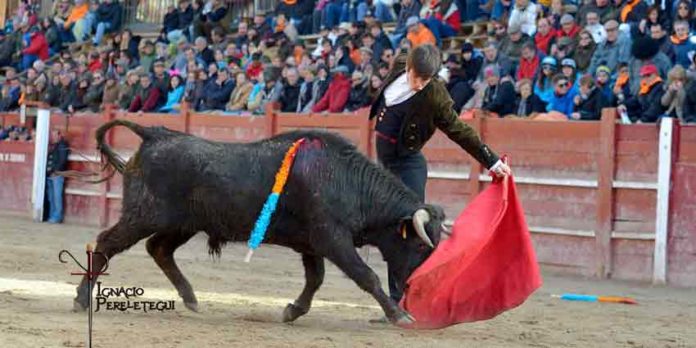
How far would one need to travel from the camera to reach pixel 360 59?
1303 centimetres

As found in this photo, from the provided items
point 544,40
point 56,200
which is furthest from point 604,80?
point 56,200

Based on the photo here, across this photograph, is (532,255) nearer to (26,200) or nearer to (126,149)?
(126,149)

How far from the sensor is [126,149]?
47.2 ft

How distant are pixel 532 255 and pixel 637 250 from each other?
13.4 feet

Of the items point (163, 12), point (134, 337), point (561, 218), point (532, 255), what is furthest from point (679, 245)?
point (163, 12)

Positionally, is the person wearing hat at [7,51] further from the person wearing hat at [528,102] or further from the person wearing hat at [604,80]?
the person wearing hat at [604,80]

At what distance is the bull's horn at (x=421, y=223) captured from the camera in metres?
5.95

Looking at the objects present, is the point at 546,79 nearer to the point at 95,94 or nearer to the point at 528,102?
the point at 528,102

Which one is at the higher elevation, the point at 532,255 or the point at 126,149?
the point at 532,255

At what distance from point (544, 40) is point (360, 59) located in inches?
86.8

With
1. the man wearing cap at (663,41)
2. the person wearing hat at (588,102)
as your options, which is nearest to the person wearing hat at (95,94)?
the person wearing hat at (588,102)

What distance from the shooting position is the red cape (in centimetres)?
591

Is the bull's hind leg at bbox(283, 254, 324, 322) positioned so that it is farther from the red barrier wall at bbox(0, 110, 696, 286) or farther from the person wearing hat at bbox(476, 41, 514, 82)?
the person wearing hat at bbox(476, 41, 514, 82)

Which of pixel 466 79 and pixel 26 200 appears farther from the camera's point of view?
pixel 26 200
